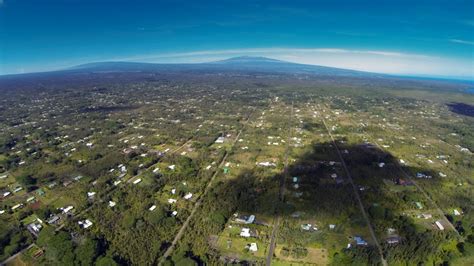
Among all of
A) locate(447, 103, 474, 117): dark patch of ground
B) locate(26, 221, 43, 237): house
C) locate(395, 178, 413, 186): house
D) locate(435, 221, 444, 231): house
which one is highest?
locate(447, 103, 474, 117): dark patch of ground

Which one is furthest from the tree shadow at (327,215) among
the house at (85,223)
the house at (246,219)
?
the house at (85,223)

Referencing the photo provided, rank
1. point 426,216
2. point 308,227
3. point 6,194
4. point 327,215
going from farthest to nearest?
point 6,194
point 426,216
point 327,215
point 308,227

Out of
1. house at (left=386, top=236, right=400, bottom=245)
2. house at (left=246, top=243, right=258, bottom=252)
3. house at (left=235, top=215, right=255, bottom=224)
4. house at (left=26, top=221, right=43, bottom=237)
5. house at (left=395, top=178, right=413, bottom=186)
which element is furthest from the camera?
house at (left=395, top=178, right=413, bottom=186)

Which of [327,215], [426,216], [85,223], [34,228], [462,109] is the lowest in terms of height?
[34,228]

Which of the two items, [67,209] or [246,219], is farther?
[67,209]

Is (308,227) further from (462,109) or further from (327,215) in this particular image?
(462,109)

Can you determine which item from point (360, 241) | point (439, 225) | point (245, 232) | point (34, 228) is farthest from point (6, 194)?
point (439, 225)

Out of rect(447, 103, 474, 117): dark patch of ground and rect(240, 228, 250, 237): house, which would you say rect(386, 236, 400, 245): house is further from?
rect(447, 103, 474, 117): dark patch of ground

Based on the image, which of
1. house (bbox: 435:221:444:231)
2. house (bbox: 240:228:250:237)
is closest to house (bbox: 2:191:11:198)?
house (bbox: 240:228:250:237)

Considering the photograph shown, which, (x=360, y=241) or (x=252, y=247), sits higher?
(x=360, y=241)

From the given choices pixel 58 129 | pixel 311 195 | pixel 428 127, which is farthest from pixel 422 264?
pixel 58 129

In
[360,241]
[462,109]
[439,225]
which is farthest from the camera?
[462,109]

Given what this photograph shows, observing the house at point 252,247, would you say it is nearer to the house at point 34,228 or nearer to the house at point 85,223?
the house at point 85,223
